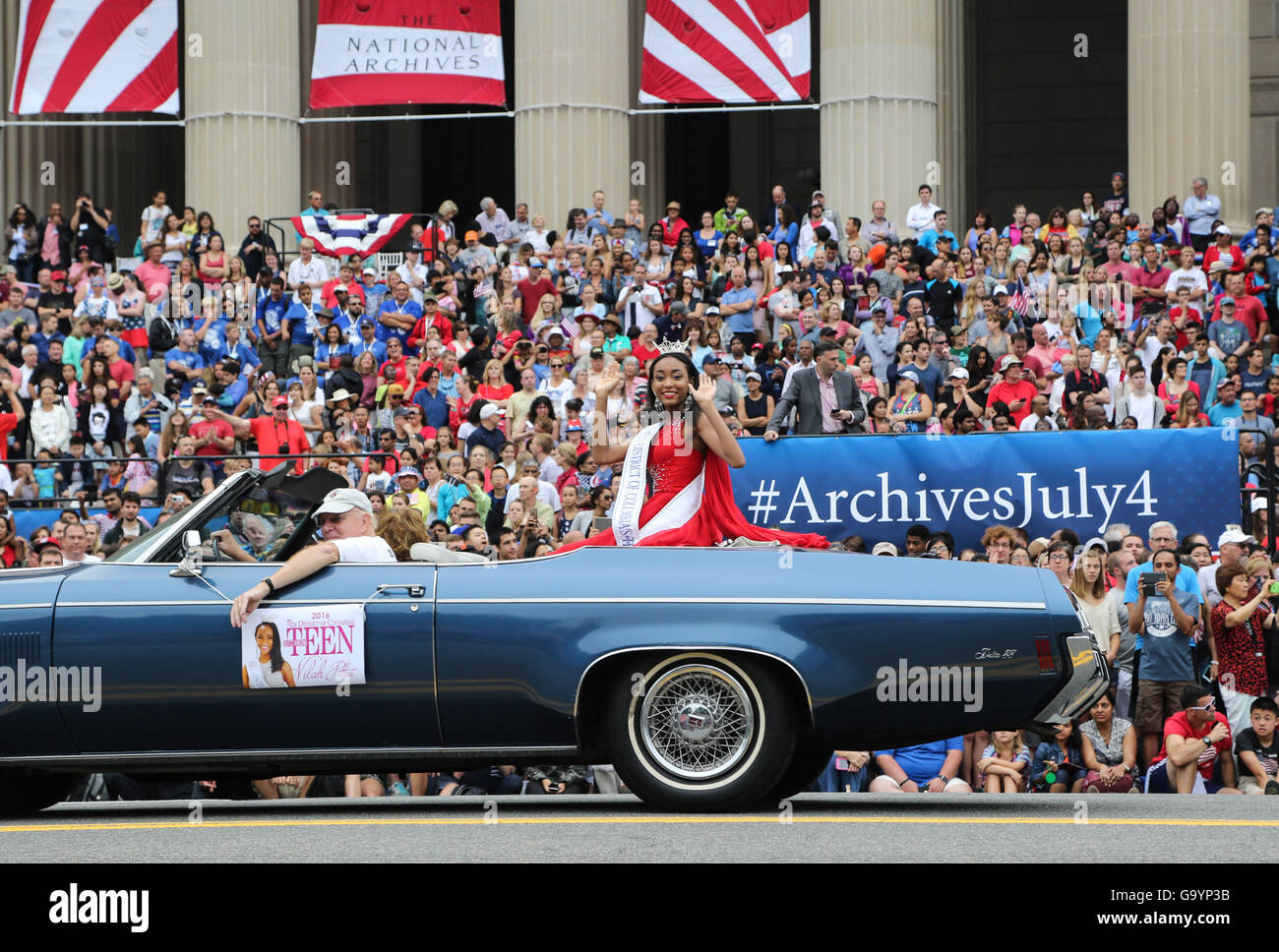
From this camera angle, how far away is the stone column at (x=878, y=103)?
85.6ft

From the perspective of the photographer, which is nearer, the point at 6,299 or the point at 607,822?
the point at 607,822

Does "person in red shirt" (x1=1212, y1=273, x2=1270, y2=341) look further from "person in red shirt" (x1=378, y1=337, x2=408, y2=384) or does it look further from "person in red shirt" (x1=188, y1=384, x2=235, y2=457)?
"person in red shirt" (x1=188, y1=384, x2=235, y2=457)

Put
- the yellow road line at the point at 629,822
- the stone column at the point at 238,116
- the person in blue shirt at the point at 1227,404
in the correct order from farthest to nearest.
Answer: the stone column at the point at 238,116
the person in blue shirt at the point at 1227,404
the yellow road line at the point at 629,822

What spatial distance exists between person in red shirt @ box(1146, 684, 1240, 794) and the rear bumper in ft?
14.1

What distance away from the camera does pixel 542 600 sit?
7.97 metres

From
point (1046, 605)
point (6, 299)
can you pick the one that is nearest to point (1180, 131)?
point (6, 299)

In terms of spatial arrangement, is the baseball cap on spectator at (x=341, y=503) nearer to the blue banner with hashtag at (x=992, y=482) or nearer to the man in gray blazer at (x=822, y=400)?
the blue banner with hashtag at (x=992, y=482)

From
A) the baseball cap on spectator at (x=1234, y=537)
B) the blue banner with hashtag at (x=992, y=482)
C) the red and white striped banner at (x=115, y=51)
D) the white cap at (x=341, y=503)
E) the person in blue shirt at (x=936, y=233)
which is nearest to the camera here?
the white cap at (x=341, y=503)

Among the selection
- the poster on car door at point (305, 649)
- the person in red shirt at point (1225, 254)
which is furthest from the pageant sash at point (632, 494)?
the person in red shirt at point (1225, 254)

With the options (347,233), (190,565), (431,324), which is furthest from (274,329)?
(190,565)

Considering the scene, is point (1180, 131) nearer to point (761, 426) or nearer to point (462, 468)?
point (761, 426)

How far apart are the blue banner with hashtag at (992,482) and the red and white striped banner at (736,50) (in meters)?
10.7

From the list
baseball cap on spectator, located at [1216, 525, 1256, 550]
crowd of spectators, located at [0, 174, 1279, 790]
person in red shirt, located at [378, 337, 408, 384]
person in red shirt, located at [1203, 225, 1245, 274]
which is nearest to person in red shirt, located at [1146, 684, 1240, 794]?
crowd of spectators, located at [0, 174, 1279, 790]

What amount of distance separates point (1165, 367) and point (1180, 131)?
898 centimetres
